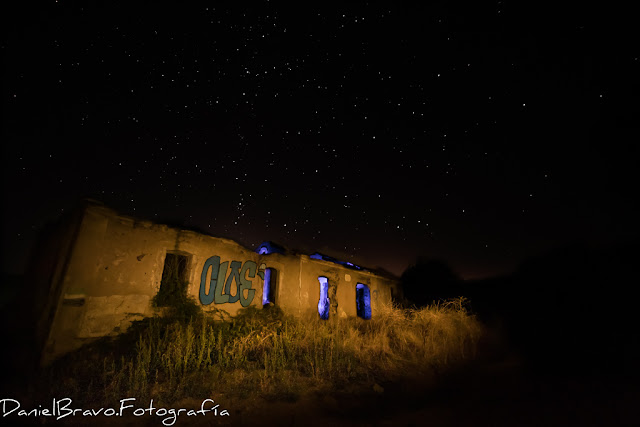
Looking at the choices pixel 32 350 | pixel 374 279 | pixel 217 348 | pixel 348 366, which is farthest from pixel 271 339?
pixel 374 279

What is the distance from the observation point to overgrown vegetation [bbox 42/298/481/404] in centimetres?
457

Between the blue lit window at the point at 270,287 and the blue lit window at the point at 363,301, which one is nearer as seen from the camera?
the blue lit window at the point at 270,287

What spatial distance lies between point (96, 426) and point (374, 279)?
14562 mm

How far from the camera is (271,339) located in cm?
775

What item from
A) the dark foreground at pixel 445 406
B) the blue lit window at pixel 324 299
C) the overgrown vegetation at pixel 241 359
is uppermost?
the blue lit window at pixel 324 299

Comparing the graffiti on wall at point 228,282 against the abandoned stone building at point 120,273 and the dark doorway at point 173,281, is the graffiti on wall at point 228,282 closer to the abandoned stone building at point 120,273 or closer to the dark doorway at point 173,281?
the abandoned stone building at point 120,273

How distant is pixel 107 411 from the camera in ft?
12.2

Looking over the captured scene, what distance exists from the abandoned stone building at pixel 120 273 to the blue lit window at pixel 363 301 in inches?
236

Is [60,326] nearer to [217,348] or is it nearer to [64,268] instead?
[64,268]

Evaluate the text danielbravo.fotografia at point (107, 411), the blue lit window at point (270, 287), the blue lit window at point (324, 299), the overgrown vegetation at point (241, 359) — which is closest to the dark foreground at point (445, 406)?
the text danielbravo.fotografia at point (107, 411)

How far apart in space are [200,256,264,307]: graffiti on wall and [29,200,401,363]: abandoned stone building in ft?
0.10

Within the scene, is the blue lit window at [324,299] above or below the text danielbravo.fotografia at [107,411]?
above

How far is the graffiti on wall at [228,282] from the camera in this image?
8414 mm

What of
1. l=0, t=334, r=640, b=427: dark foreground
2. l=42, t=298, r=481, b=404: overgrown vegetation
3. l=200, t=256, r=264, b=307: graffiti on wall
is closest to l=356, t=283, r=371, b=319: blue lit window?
l=42, t=298, r=481, b=404: overgrown vegetation
